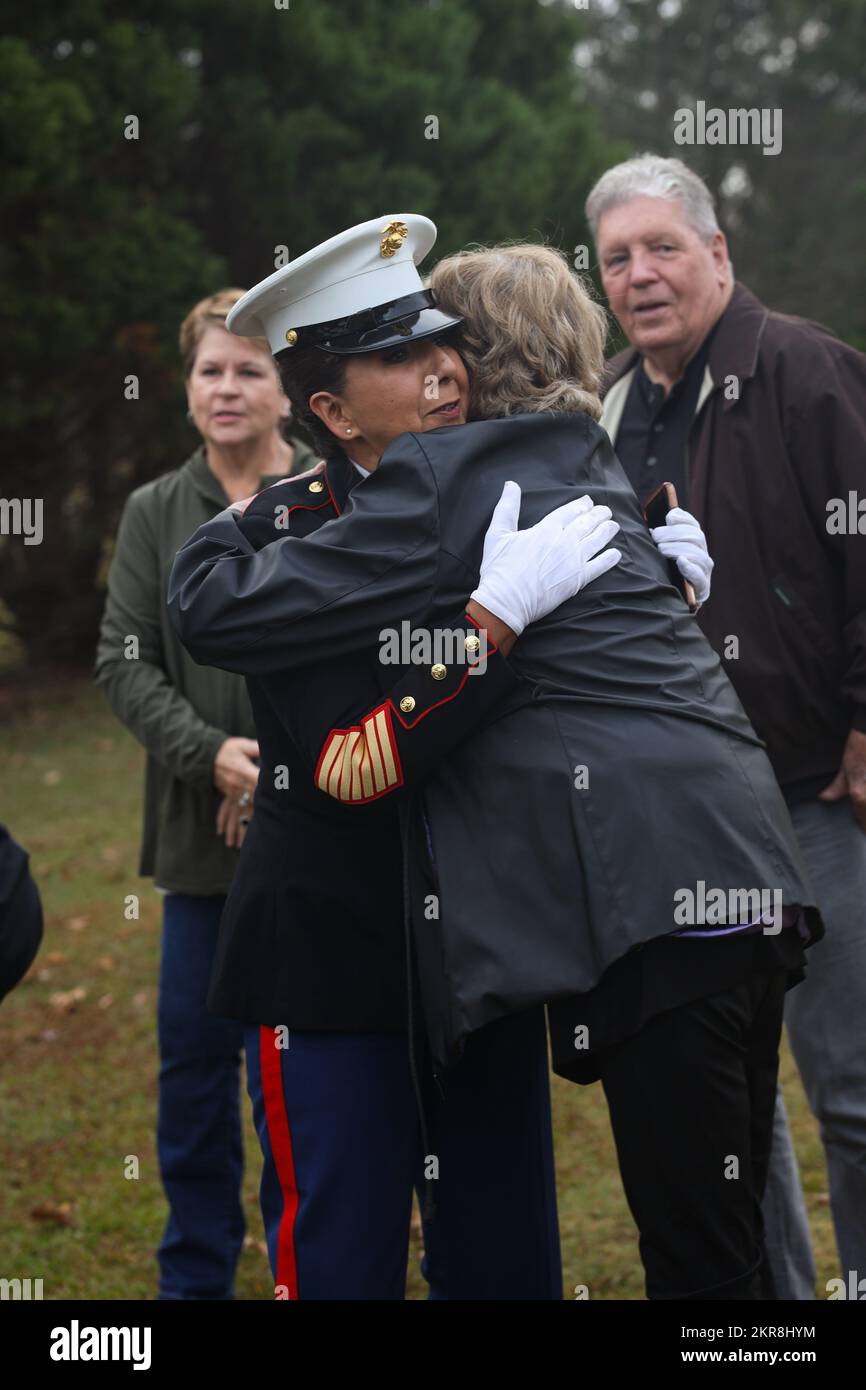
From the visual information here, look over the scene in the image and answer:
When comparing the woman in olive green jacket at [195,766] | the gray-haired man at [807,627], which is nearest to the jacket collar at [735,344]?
the gray-haired man at [807,627]

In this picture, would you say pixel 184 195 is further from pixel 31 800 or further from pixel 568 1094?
pixel 568 1094

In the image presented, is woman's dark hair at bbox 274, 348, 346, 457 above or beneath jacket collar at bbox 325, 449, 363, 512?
above

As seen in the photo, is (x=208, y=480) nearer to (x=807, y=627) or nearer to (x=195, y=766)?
(x=195, y=766)

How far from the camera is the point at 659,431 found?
3.32m

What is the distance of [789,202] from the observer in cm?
1980

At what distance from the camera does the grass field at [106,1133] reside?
3.90 metres

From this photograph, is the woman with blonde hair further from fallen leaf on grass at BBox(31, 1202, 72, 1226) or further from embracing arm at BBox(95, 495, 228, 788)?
fallen leaf on grass at BBox(31, 1202, 72, 1226)

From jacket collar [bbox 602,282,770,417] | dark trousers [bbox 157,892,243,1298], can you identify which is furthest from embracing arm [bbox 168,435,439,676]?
dark trousers [bbox 157,892,243,1298]

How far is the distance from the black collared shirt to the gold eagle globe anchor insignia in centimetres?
103

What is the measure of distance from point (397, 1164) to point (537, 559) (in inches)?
39.3

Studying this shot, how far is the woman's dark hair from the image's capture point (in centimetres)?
234

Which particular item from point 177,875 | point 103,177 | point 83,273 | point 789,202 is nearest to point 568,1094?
point 177,875
